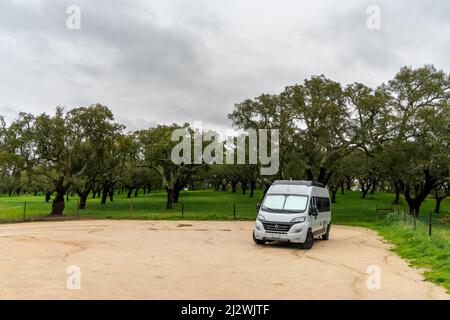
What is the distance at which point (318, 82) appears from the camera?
109 ft

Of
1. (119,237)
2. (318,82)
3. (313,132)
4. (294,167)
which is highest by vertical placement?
(318,82)

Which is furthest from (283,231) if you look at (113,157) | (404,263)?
(113,157)

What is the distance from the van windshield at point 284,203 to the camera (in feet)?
54.7

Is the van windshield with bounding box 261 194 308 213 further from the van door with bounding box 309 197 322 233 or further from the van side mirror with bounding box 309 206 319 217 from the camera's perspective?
the van door with bounding box 309 197 322 233

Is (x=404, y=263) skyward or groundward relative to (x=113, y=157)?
groundward

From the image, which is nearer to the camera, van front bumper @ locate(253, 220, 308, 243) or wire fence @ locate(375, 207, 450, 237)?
van front bumper @ locate(253, 220, 308, 243)

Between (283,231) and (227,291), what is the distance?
7.43 metres

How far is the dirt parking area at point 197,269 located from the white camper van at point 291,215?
532 millimetres

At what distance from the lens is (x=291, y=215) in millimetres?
16094

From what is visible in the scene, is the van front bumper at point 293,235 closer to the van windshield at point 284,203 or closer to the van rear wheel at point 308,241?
the van rear wheel at point 308,241

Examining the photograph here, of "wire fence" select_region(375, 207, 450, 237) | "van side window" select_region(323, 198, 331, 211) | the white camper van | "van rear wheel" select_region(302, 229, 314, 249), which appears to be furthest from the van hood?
"wire fence" select_region(375, 207, 450, 237)

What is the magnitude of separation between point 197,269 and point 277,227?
18.2 feet

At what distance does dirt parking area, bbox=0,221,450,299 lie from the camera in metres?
8.61

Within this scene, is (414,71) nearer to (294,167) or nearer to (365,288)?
(294,167)
